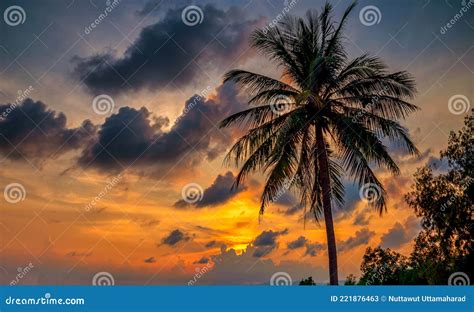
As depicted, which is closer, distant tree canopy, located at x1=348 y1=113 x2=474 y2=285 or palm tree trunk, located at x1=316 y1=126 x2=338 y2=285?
palm tree trunk, located at x1=316 y1=126 x2=338 y2=285

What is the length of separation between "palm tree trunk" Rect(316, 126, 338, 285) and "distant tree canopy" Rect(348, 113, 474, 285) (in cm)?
427

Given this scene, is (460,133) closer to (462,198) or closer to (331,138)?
(462,198)

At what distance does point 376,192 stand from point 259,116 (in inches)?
161

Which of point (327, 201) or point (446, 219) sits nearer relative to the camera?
point (327, 201)

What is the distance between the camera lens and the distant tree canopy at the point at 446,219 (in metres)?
21.1

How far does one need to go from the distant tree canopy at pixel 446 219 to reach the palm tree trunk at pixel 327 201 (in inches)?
168

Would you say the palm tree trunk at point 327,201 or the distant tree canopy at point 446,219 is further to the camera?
the distant tree canopy at point 446,219

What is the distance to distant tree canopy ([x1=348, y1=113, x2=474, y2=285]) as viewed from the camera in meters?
21.1

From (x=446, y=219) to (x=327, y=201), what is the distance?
6383 millimetres

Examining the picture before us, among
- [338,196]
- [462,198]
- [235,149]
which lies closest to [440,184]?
[462,198]

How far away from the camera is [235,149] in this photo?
1827 cm

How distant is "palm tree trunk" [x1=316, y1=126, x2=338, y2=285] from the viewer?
16.7 meters

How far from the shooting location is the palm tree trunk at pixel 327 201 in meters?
16.7

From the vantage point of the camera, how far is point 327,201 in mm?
17344
